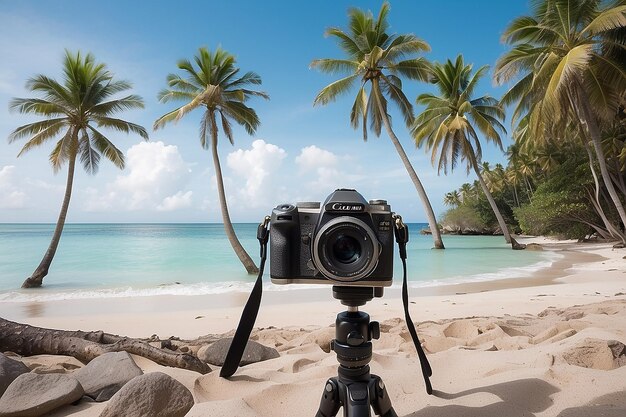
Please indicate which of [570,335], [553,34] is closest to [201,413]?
[570,335]

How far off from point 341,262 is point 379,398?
42cm

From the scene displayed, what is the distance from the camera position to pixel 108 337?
7.77 feet

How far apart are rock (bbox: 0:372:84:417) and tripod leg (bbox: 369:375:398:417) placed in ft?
3.86

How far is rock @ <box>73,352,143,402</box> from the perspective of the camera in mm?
1574

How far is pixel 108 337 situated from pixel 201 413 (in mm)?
1455

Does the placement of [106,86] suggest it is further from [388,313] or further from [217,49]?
[388,313]

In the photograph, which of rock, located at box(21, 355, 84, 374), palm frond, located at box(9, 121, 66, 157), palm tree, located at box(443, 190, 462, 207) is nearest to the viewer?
rock, located at box(21, 355, 84, 374)

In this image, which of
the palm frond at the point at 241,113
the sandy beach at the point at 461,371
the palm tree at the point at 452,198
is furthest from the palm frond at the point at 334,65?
the palm tree at the point at 452,198

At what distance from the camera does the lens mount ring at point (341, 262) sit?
1103 mm

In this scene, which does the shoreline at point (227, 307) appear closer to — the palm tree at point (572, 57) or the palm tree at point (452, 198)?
the palm tree at point (572, 57)

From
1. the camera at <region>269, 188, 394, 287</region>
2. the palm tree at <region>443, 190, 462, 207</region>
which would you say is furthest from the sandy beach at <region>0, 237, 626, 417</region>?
the palm tree at <region>443, 190, 462, 207</region>

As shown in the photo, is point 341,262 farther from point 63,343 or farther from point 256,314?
point 63,343

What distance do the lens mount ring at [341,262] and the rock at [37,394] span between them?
1.14 metres

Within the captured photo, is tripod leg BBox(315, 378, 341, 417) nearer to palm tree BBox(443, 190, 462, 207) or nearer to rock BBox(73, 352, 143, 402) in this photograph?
rock BBox(73, 352, 143, 402)
